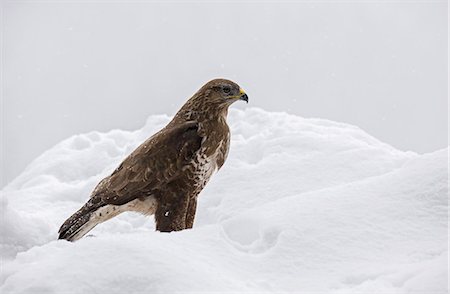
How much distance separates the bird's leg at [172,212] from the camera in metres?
5.34

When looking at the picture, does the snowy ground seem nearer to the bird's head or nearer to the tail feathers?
the tail feathers

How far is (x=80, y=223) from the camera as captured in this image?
544 centimetres

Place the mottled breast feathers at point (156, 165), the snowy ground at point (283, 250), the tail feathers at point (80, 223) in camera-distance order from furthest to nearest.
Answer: the tail feathers at point (80, 223), the mottled breast feathers at point (156, 165), the snowy ground at point (283, 250)

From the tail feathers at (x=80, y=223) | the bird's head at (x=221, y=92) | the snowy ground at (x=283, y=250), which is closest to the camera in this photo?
the snowy ground at (x=283, y=250)

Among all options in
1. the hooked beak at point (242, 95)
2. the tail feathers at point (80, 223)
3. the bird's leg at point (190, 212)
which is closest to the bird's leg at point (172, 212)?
the bird's leg at point (190, 212)

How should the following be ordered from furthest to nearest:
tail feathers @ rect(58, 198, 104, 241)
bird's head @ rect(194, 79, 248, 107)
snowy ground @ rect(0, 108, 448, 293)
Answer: bird's head @ rect(194, 79, 248, 107) < tail feathers @ rect(58, 198, 104, 241) < snowy ground @ rect(0, 108, 448, 293)

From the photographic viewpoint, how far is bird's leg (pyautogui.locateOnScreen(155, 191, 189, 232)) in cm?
534

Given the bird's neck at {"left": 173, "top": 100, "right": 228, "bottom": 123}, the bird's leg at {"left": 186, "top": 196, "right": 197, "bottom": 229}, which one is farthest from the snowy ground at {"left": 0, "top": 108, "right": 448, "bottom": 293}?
the bird's neck at {"left": 173, "top": 100, "right": 228, "bottom": 123}

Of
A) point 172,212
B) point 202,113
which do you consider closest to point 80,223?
point 172,212

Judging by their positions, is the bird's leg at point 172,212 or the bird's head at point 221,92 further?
the bird's head at point 221,92

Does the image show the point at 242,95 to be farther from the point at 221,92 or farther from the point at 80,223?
the point at 80,223

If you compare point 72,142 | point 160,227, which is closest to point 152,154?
point 160,227

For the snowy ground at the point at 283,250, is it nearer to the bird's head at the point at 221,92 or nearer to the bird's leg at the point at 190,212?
the bird's leg at the point at 190,212

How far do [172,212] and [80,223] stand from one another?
33.0 inches
